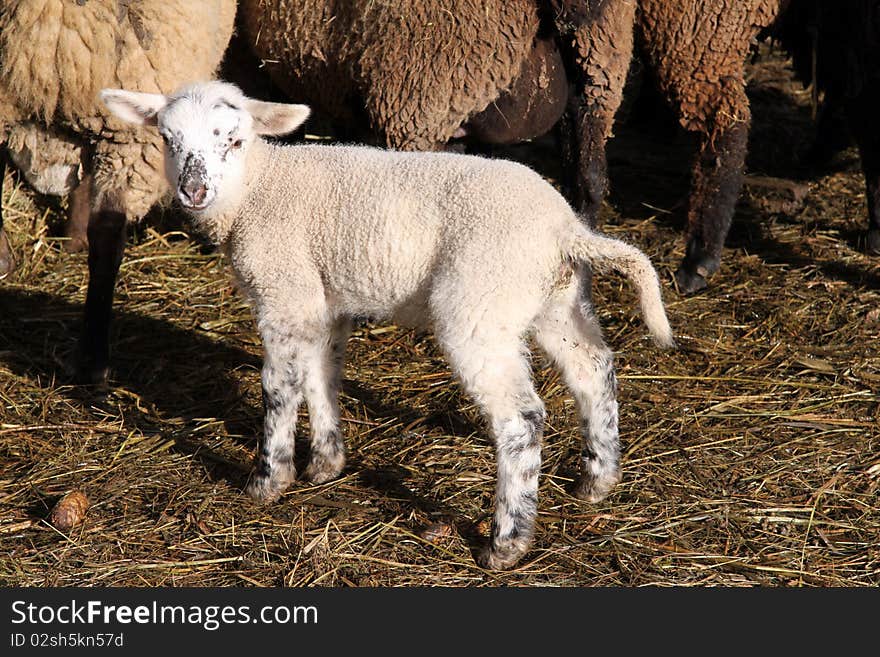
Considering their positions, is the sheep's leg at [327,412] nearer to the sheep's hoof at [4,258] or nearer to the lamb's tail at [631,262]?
the lamb's tail at [631,262]

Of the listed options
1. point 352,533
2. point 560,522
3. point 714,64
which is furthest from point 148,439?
point 714,64

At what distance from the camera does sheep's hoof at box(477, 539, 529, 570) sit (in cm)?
372

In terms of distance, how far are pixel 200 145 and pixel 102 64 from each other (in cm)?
108

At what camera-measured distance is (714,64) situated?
5.95 metres

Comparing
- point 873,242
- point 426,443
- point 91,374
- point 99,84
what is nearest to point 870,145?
point 873,242

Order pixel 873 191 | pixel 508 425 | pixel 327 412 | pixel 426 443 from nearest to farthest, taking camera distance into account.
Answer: pixel 508 425 → pixel 327 412 → pixel 426 443 → pixel 873 191

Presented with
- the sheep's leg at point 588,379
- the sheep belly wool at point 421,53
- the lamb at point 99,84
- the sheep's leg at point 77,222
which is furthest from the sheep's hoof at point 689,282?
the sheep's leg at point 77,222

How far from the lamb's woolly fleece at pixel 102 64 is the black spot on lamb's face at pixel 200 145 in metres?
0.92

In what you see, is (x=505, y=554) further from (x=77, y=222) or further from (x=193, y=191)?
(x=77, y=222)

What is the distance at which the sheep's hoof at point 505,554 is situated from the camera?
3.72 meters

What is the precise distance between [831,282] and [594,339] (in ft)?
8.42

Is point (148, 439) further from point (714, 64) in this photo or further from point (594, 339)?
point (714, 64)

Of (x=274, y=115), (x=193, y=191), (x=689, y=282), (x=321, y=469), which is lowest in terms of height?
(x=321, y=469)

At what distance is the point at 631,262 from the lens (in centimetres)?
366
